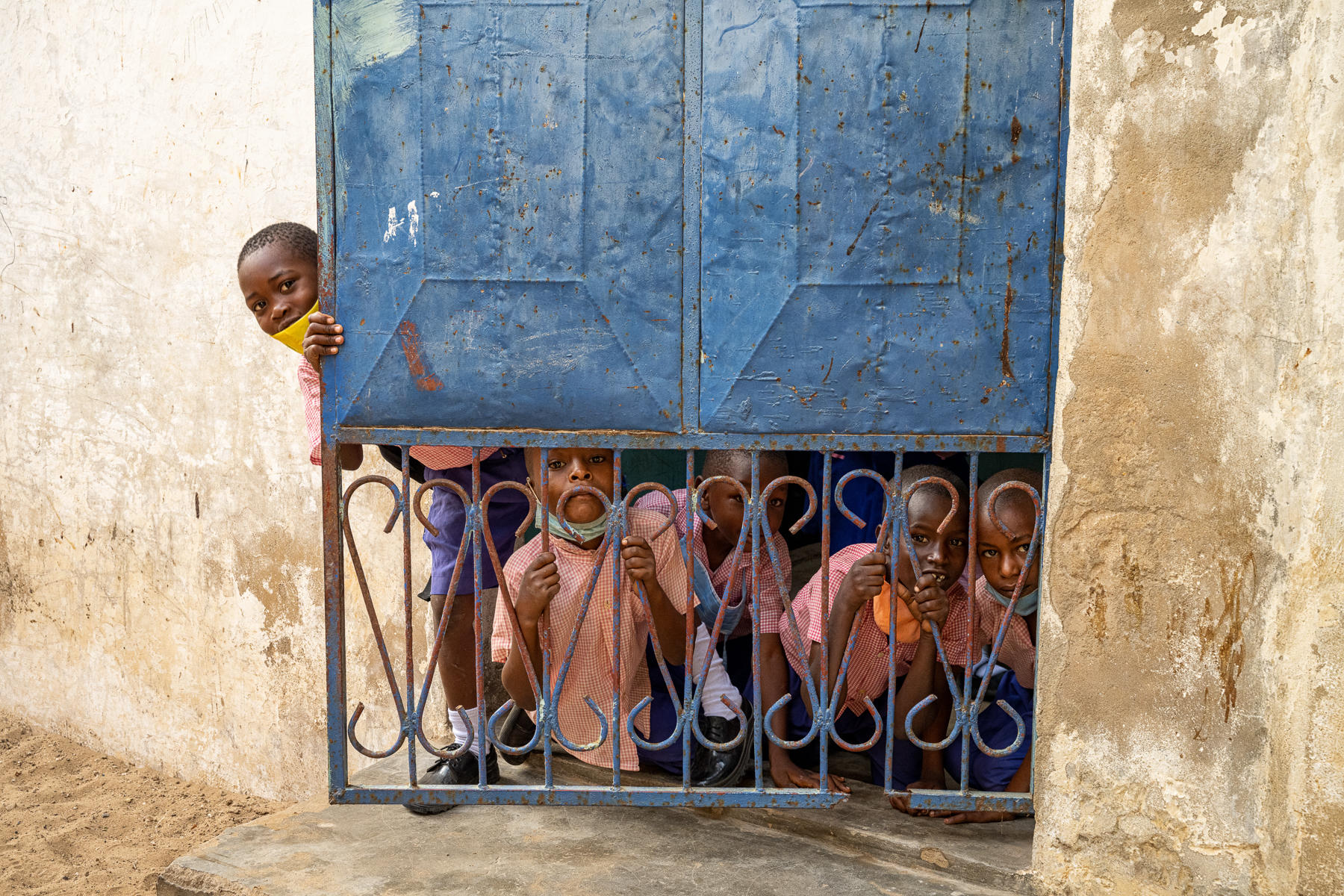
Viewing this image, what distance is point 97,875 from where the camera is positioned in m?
3.56

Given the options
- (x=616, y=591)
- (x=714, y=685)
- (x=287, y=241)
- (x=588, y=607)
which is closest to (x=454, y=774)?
(x=588, y=607)

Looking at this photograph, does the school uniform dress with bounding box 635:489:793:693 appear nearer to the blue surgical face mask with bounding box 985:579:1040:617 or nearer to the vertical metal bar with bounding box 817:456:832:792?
the vertical metal bar with bounding box 817:456:832:792

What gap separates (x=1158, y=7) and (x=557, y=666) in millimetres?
1953

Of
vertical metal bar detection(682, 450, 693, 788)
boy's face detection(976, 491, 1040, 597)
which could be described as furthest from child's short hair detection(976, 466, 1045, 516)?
vertical metal bar detection(682, 450, 693, 788)

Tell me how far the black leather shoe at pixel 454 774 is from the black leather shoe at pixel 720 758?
54 cm

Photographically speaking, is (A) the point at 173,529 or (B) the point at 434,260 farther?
(A) the point at 173,529

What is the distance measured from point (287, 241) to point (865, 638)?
1814mm

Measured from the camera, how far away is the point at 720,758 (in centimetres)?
265

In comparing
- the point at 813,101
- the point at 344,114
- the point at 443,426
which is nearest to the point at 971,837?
the point at 443,426

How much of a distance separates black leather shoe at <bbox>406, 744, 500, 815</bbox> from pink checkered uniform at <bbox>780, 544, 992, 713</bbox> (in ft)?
2.77

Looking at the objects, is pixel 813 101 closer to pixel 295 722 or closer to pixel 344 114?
pixel 344 114

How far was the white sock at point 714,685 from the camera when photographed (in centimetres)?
267

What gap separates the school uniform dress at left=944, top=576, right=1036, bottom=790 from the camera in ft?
8.20

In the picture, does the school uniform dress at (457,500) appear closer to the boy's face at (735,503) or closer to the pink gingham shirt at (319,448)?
the pink gingham shirt at (319,448)
